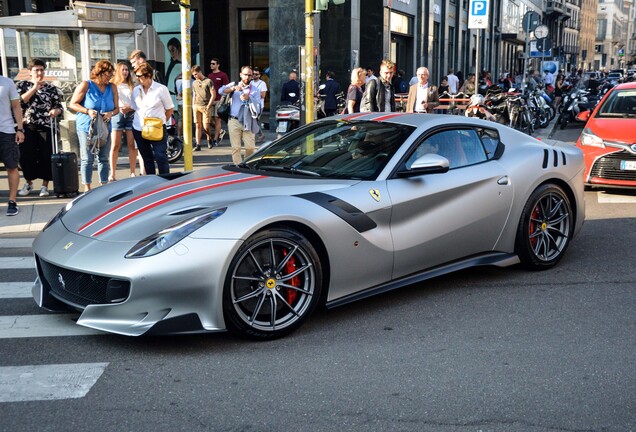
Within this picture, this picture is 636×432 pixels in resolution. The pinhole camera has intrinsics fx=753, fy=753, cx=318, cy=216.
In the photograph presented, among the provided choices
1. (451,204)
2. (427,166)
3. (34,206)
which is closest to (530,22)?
(34,206)

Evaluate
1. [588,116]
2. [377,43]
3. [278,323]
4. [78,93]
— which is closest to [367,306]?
[278,323]

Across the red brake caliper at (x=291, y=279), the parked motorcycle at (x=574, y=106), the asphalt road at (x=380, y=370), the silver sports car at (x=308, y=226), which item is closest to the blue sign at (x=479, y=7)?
the silver sports car at (x=308, y=226)

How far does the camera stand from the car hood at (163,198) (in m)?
4.69

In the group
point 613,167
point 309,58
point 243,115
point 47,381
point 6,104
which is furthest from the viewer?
point 243,115

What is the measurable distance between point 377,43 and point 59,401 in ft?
79.1

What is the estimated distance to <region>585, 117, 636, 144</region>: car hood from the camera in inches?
411

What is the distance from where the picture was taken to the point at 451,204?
5676mm

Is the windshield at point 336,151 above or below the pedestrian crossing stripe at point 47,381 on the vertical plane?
above

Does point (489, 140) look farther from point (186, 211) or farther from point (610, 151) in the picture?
point (610, 151)

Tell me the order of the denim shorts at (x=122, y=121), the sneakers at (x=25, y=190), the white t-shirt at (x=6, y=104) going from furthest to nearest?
the denim shorts at (x=122, y=121) < the sneakers at (x=25, y=190) < the white t-shirt at (x=6, y=104)

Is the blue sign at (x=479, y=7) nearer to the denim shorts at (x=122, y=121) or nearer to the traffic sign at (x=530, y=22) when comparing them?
the traffic sign at (x=530, y=22)

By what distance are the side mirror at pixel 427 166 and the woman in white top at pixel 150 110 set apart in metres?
5.20

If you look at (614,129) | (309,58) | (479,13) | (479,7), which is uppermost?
(479,7)

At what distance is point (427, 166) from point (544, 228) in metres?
1.62
